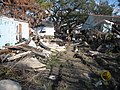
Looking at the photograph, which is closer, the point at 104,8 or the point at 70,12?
the point at 70,12

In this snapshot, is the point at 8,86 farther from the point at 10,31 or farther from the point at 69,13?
the point at 69,13

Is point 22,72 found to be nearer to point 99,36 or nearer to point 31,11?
point 99,36

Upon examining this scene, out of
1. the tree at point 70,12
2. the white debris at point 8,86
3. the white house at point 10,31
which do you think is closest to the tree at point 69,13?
the tree at point 70,12

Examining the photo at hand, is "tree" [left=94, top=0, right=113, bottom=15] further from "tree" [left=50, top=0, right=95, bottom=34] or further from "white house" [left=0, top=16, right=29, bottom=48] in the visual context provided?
"white house" [left=0, top=16, right=29, bottom=48]

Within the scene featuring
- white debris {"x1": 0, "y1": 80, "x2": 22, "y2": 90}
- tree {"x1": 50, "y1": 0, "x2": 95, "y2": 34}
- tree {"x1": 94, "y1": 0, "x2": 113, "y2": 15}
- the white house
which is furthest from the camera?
tree {"x1": 94, "y1": 0, "x2": 113, "y2": 15}

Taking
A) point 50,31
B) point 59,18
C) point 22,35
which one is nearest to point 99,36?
point 22,35

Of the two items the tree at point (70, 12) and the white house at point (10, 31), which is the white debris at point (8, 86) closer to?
the white house at point (10, 31)

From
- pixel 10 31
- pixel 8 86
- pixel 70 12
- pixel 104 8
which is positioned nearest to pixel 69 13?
pixel 70 12

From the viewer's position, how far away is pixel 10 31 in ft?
63.3

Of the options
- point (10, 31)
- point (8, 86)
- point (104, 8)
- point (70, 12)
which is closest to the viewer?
point (8, 86)

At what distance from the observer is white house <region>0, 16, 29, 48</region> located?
17.2m

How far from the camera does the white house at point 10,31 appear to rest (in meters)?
17.2

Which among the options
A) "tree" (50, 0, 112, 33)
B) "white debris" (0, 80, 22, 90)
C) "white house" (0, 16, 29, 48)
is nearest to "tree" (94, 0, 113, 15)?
"tree" (50, 0, 112, 33)

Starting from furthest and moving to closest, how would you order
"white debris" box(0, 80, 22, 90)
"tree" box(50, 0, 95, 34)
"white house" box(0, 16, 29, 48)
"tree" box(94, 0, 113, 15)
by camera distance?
"tree" box(94, 0, 113, 15)
"tree" box(50, 0, 95, 34)
"white house" box(0, 16, 29, 48)
"white debris" box(0, 80, 22, 90)
